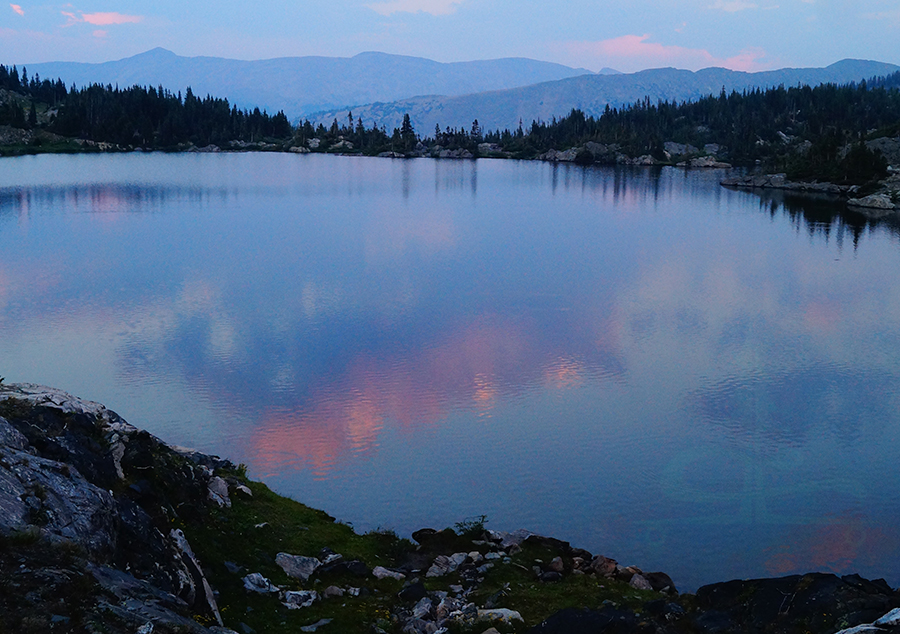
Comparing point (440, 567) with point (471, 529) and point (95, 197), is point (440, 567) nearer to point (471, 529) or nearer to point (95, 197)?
point (471, 529)

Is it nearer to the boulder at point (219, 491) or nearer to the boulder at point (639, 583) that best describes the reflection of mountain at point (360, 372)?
the boulder at point (219, 491)

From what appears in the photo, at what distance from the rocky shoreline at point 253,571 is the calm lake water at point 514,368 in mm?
3037

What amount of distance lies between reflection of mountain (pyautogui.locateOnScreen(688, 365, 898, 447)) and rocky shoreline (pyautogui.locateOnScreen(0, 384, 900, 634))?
38.5 ft

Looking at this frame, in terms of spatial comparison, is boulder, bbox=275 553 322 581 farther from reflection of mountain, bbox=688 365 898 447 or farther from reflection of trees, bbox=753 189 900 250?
reflection of trees, bbox=753 189 900 250

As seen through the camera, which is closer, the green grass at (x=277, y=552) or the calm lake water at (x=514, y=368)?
the green grass at (x=277, y=552)

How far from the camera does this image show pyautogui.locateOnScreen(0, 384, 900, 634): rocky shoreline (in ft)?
34.2

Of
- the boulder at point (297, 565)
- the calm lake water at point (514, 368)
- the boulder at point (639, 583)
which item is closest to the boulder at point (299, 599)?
the boulder at point (297, 565)

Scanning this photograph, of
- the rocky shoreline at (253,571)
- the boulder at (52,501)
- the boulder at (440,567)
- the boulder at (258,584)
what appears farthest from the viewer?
the boulder at (440,567)

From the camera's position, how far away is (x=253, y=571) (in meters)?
15.0

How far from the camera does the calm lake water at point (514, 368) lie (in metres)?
21.7

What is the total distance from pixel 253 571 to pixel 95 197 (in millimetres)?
82172

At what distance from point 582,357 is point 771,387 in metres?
7.77

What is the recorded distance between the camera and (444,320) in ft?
133

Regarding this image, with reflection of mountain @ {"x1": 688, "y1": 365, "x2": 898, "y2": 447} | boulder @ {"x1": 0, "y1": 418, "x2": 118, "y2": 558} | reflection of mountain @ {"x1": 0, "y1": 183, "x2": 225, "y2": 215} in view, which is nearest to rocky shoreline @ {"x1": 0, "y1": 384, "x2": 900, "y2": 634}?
boulder @ {"x1": 0, "y1": 418, "x2": 118, "y2": 558}
